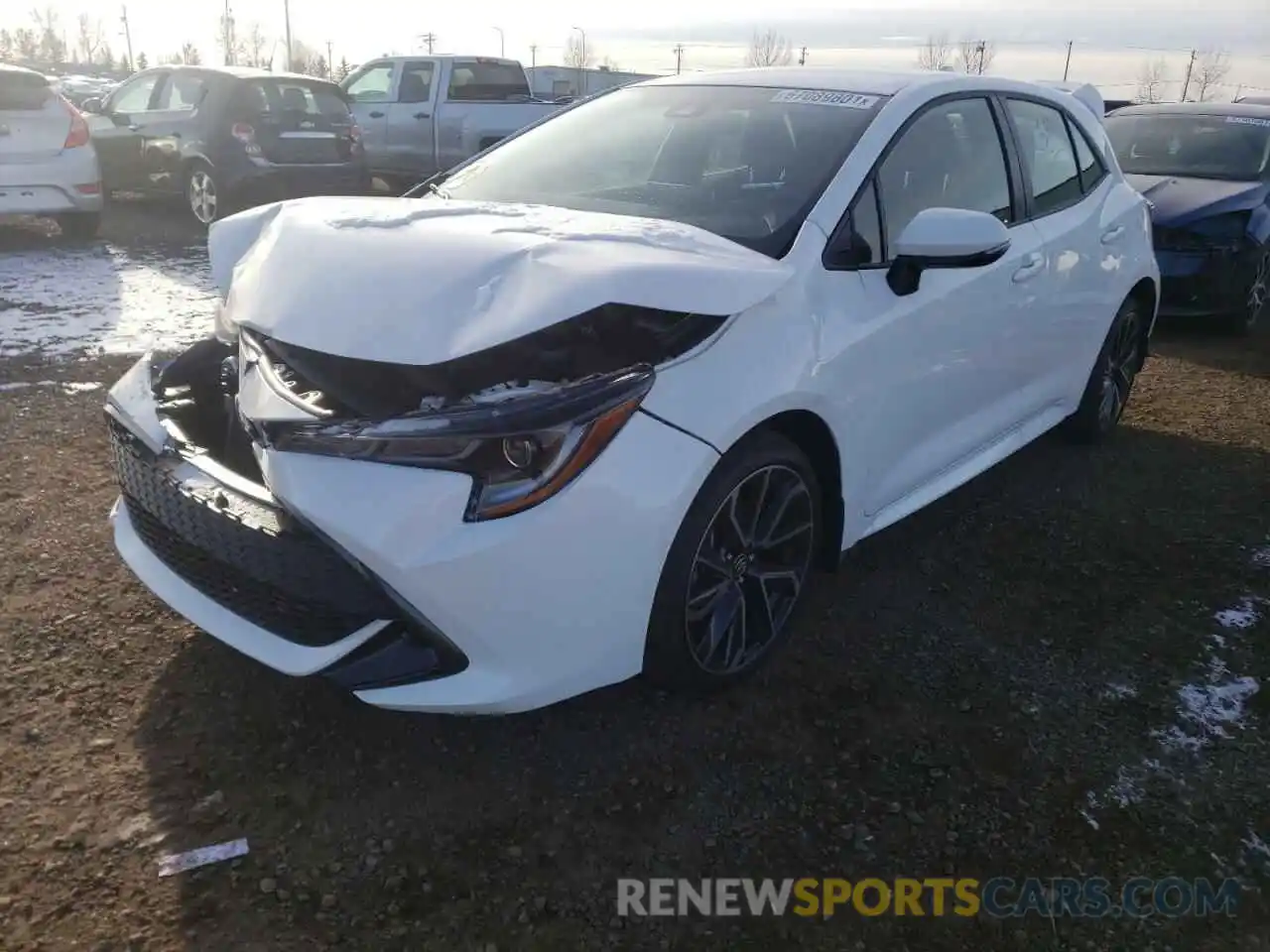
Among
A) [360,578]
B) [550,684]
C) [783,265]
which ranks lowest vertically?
[550,684]

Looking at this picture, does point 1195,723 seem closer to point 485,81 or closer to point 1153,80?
point 485,81

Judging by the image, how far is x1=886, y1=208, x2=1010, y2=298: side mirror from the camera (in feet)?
9.63

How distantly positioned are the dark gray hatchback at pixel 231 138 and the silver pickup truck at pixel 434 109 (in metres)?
1.84

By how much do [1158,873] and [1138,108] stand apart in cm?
813

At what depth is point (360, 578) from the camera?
2.20 meters

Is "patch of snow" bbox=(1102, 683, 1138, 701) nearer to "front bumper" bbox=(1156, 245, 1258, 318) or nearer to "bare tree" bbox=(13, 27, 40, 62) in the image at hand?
"front bumper" bbox=(1156, 245, 1258, 318)

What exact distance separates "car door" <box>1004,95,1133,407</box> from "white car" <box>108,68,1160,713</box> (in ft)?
1.08

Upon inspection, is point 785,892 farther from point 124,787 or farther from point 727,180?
point 727,180

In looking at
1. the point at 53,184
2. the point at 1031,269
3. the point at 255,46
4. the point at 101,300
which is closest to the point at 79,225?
the point at 53,184

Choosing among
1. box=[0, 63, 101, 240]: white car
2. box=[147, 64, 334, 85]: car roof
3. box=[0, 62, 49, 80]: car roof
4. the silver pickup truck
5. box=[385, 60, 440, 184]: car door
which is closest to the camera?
box=[0, 63, 101, 240]: white car

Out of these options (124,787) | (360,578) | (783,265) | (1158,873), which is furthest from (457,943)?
(783,265)

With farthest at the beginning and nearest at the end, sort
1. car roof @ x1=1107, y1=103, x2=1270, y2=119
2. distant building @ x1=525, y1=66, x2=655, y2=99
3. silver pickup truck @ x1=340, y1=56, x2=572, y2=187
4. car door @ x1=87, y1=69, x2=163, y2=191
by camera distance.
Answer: distant building @ x1=525, y1=66, x2=655, y2=99, silver pickup truck @ x1=340, y1=56, x2=572, y2=187, car door @ x1=87, y1=69, x2=163, y2=191, car roof @ x1=1107, y1=103, x2=1270, y2=119

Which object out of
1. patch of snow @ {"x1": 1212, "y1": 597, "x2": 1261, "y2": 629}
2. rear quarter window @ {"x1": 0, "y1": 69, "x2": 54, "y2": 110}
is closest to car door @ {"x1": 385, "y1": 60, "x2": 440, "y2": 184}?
rear quarter window @ {"x1": 0, "y1": 69, "x2": 54, "y2": 110}

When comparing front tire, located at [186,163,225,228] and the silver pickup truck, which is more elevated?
the silver pickup truck
